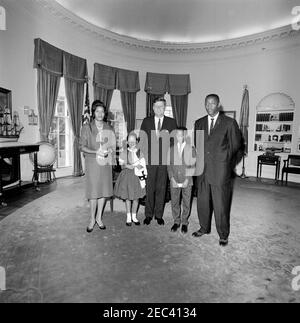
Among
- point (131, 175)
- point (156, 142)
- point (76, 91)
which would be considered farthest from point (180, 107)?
point (131, 175)

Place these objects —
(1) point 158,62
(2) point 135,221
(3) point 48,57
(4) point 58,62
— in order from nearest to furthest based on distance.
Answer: (2) point 135,221 < (3) point 48,57 < (4) point 58,62 < (1) point 158,62

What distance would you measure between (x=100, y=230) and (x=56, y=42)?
18.0 ft

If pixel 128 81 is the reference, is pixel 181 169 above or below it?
below

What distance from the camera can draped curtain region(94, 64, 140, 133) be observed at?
25.8 feet

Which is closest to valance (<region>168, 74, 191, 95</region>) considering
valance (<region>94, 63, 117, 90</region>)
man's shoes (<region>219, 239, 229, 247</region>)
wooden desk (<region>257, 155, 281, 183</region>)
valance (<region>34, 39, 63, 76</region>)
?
valance (<region>94, 63, 117, 90</region>)

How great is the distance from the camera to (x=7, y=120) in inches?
207

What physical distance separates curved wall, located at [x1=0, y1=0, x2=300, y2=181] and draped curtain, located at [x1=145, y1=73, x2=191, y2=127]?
0.24 metres

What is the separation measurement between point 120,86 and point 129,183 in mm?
5712

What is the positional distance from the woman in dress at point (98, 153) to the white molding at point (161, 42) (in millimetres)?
4585

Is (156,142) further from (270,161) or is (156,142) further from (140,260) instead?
(270,161)

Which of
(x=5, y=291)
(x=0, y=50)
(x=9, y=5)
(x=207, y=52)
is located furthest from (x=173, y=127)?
(x=207, y=52)

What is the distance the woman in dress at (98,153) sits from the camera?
3.10 m

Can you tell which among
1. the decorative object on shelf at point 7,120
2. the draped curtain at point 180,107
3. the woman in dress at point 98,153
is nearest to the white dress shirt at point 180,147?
the woman in dress at point 98,153
